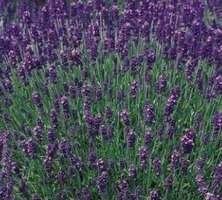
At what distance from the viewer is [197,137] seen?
3.30 m

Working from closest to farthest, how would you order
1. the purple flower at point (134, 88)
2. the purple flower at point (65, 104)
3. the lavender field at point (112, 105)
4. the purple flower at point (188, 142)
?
the purple flower at point (188, 142) → the lavender field at point (112, 105) → the purple flower at point (65, 104) → the purple flower at point (134, 88)

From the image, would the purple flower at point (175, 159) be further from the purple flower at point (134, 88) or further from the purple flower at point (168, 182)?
the purple flower at point (134, 88)

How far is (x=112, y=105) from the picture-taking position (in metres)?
3.59

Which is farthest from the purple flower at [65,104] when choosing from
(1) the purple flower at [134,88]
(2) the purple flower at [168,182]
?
(2) the purple flower at [168,182]

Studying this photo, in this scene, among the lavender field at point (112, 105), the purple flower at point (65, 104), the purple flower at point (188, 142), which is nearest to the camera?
the purple flower at point (188, 142)

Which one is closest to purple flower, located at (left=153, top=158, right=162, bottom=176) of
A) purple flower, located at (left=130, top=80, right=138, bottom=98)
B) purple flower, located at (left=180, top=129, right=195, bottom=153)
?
purple flower, located at (left=180, top=129, right=195, bottom=153)

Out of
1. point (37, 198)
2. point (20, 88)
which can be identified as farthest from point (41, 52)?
point (37, 198)

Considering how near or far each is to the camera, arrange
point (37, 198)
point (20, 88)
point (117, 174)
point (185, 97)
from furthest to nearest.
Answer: point (20, 88), point (185, 97), point (117, 174), point (37, 198)

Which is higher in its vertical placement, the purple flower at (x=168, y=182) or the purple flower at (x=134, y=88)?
the purple flower at (x=134, y=88)

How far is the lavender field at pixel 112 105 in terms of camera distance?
9.59ft

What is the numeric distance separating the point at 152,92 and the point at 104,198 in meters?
1.09

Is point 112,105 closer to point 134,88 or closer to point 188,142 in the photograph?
point 134,88

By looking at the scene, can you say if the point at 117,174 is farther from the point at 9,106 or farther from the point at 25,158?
the point at 9,106

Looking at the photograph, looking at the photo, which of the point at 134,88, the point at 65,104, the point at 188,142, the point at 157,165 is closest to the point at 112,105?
the point at 134,88
